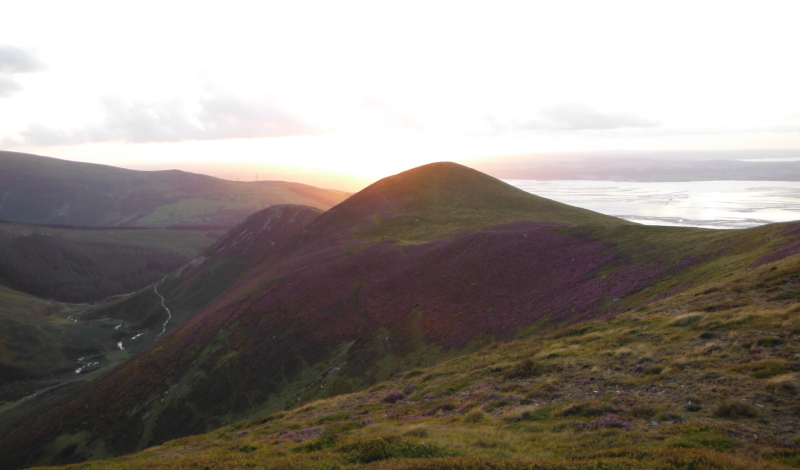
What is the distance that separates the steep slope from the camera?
38188 mm

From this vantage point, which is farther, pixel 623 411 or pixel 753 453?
pixel 623 411

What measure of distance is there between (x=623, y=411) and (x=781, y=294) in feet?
45.6

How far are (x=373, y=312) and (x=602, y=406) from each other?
119 feet

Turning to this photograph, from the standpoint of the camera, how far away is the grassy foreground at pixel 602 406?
12461 millimetres

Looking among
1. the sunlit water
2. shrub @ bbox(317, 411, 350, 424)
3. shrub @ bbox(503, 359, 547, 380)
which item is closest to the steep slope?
shrub @ bbox(503, 359, 547, 380)

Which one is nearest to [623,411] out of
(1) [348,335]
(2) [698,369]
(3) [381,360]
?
(2) [698,369]

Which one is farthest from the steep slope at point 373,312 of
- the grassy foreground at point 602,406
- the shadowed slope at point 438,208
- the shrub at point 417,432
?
the shrub at point 417,432

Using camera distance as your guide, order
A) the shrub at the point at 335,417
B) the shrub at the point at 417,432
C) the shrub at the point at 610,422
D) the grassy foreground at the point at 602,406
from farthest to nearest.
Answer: the shrub at the point at 335,417 → the shrub at the point at 417,432 → the shrub at the point at 610,422 → the grassy foreground at the point at 602,406

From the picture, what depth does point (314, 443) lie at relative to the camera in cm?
1884

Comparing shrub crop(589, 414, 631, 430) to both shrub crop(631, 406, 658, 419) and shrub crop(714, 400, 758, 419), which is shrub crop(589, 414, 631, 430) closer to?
shrub crop(631, 406, 658, 419)

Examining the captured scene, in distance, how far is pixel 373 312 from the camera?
50.6 m

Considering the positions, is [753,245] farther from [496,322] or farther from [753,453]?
[753,453]

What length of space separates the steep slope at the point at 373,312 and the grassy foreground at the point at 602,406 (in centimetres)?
930

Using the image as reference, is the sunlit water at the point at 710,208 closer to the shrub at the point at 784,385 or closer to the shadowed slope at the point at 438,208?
the shadowed slope at the point at 438,208
